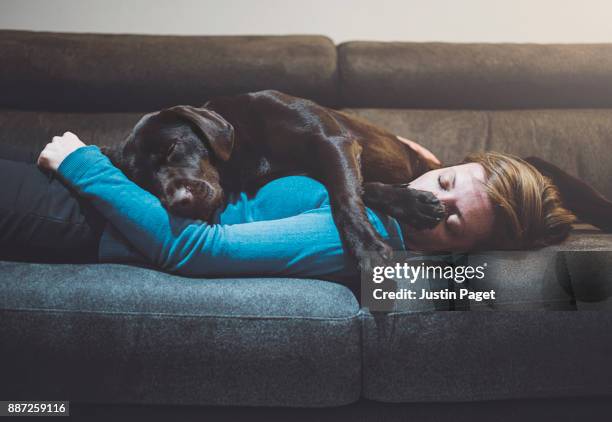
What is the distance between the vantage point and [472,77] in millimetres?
1757

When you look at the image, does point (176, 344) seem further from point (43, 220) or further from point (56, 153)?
point (56, 153)

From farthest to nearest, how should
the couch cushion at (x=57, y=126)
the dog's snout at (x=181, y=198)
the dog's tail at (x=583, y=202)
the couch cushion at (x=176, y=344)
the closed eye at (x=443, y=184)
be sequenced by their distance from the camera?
the couch cushion at (x=57, y=126) < the dog's tail at (x=583, y=202) < the closed eye at (x=443, y=184) < the dog's snout at (x=181, y=198) < the couch cushion at (x=176, y=344)

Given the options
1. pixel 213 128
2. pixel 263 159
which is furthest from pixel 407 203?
pixel 213 128

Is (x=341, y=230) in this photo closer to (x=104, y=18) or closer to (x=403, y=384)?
(x=403, y=384)

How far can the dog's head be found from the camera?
116 centimetres

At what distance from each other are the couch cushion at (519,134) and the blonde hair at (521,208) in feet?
1.66

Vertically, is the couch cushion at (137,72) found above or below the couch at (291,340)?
above

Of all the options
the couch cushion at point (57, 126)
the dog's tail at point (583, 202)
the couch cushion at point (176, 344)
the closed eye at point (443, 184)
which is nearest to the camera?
the couch cushion at point (176, 344)

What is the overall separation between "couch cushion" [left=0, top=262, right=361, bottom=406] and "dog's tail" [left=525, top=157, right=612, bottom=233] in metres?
0.76

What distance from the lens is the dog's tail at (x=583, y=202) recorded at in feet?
4.50

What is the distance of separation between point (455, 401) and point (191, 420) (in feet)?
1.65

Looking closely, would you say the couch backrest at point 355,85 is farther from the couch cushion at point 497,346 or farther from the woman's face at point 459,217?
the couch cushion at point 497,346

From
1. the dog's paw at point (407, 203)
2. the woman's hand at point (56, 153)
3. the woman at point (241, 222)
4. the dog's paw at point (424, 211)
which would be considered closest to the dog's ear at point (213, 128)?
the woman at point (241, 222)

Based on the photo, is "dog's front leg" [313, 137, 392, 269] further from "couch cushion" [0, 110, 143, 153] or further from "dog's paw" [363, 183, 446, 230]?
"couch cushion" [0, 110, 143, 153]
